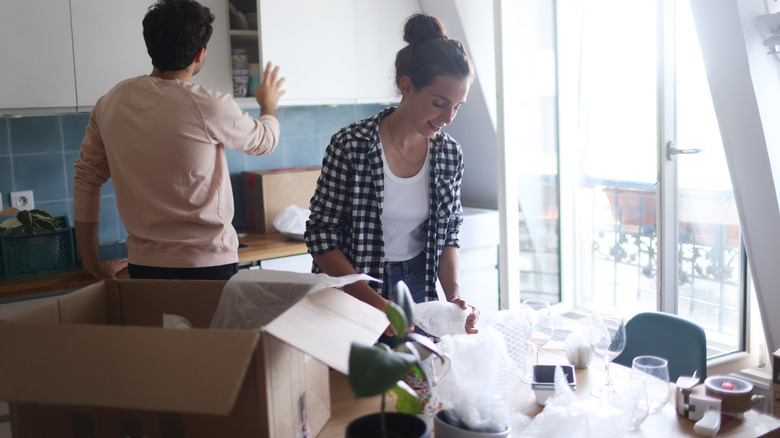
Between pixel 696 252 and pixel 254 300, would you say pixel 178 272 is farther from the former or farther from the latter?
pixel 696 252

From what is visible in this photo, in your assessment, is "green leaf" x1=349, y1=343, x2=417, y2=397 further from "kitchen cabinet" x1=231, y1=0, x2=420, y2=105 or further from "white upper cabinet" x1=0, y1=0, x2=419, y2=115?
"kitchen cabinet" x1=231, y1=0, x2=420, y2=105

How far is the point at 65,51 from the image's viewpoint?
2.49 metres

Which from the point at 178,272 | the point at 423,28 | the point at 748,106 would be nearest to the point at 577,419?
the point at 423,28

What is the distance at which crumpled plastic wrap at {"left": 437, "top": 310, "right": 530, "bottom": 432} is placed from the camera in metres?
1.00

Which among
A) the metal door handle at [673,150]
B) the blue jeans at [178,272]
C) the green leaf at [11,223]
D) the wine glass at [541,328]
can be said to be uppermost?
the metal door handle at [673,150]

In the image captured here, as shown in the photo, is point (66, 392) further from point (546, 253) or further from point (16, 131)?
point (546, 253)

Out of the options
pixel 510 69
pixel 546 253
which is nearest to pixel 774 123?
pixel 510 69

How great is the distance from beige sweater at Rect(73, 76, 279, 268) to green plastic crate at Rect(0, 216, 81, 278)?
62 cm

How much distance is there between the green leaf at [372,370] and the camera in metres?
0.78

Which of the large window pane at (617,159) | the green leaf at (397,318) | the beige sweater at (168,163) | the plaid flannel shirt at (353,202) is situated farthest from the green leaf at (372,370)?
the large window pane at (617,159)

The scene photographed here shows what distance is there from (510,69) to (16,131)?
6.76ft

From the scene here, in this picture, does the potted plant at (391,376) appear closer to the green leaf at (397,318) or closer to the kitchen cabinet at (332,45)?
the green leaf at (397,318)

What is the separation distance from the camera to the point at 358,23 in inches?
126

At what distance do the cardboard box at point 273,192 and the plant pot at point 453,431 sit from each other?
213 centimetres
